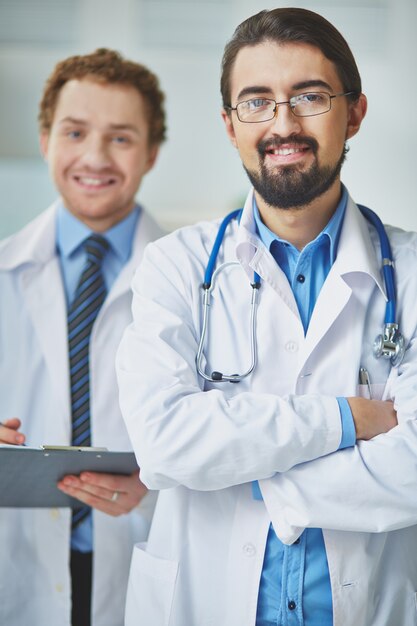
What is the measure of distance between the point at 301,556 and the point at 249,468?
0.65 ft

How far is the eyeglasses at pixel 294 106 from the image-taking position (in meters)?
1.41

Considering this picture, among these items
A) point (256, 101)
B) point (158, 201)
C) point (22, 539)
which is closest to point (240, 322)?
point (256, 101)

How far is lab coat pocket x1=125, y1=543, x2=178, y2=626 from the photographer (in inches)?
55.2

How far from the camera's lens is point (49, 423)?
6.06 ft

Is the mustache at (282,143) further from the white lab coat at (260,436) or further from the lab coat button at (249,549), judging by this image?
the lab coat button at (249,549)

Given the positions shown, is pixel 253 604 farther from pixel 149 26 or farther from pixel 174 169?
pixel 149 26

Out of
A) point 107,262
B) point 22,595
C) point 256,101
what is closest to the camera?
point 256,101

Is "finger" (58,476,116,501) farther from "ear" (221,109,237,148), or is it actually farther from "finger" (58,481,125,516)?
"ear" (221,109,237,148)

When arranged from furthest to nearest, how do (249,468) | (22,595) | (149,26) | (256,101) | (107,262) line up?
(149,26) → (107,262) → (22,595) → (256,101) → (249,468)

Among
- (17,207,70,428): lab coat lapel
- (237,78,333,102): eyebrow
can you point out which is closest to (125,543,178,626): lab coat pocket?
(17,207,70,428): lab coat lapel

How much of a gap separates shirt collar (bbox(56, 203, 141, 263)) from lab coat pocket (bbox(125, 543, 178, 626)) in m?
0.86

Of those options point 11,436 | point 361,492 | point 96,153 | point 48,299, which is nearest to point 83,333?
point 48,299

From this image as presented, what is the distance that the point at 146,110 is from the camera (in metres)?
2.11

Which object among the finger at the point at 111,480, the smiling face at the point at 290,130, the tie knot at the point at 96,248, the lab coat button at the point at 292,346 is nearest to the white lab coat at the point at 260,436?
the lab coat button at the point at 292,346
